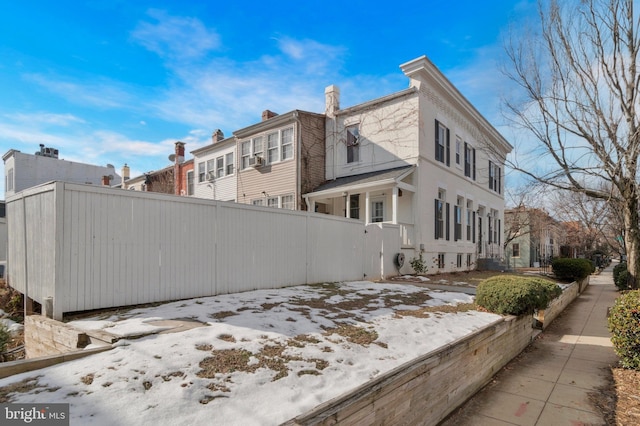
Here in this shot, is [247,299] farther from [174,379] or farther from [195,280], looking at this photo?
[174,379]

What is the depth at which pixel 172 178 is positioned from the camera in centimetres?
2597

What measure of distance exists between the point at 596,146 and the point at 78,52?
552 inches

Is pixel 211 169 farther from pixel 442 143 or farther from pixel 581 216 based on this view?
pixel 581 216

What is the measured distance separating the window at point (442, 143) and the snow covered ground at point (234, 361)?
36.7 feet

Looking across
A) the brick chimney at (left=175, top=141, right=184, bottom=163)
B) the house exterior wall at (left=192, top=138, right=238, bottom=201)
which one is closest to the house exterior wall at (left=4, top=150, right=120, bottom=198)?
the brick chimney at (left=175, top=141, right=184, bottom=163)

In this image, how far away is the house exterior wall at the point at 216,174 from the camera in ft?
66.1

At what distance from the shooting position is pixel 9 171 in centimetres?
2886

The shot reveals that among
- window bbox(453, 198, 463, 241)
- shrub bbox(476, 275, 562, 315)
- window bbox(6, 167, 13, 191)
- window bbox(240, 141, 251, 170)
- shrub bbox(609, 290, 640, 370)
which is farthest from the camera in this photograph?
window bbox(6, 167, 13, 191)

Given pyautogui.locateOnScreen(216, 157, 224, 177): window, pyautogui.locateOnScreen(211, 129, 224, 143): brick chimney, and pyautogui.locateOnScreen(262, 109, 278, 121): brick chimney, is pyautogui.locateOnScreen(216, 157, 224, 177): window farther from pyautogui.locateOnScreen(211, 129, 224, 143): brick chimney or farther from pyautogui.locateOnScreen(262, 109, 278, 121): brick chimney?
pyautogui.locateOnScreen(262, 109, 278, 121): brick chimney

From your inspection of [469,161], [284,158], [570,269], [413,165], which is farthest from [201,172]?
[570,269]

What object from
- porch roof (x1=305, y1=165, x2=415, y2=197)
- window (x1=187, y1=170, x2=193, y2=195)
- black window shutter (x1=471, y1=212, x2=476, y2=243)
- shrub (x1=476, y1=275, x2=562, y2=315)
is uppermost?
window (x1=187, y1=170, x2=193, y2=195)

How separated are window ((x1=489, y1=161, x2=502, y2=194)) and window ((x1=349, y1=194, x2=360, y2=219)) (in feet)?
37.7

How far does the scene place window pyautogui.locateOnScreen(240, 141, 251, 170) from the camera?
62.5 feet

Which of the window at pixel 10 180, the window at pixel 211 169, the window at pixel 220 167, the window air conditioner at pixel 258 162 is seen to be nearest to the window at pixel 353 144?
the window air conditioner at pixel 258 162
